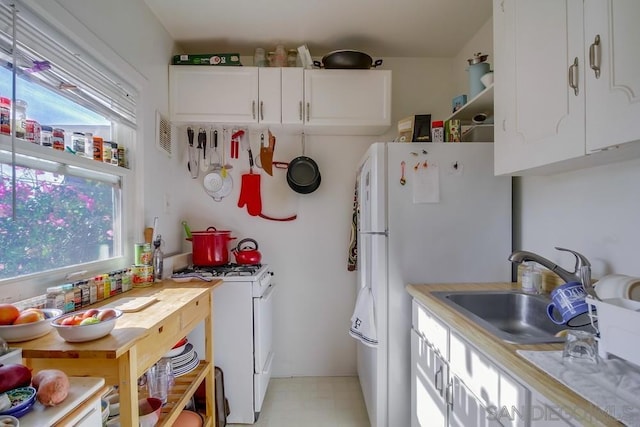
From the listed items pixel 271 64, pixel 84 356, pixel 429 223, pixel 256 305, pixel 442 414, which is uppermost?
pixel 271 64

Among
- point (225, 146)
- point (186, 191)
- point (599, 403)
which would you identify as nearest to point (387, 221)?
point (599, 403)

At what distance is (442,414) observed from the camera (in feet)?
4.13

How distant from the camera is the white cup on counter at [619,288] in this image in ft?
2.92

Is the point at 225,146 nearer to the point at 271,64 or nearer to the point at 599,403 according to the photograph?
the point at 271,64

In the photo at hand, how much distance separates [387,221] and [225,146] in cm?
147

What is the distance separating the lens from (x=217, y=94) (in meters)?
2.21

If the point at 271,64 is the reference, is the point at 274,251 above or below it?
below

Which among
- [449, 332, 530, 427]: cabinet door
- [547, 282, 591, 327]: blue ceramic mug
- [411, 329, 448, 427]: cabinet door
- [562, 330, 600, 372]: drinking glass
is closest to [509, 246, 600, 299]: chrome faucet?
[547, 282, 591, 327]: blue ceramic mug

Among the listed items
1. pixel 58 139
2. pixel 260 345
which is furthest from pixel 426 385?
pixel 58 139

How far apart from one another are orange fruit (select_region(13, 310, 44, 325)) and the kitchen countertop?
133 centimetres

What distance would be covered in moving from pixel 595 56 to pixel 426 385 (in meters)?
1.36

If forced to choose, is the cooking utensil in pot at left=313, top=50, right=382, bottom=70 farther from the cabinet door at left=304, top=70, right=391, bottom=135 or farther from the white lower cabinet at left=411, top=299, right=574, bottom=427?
the white lower cabinet at left=411, top=299, right=574, bottom=427

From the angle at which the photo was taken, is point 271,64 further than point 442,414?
Yes

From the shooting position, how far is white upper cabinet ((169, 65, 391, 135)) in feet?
7.25
